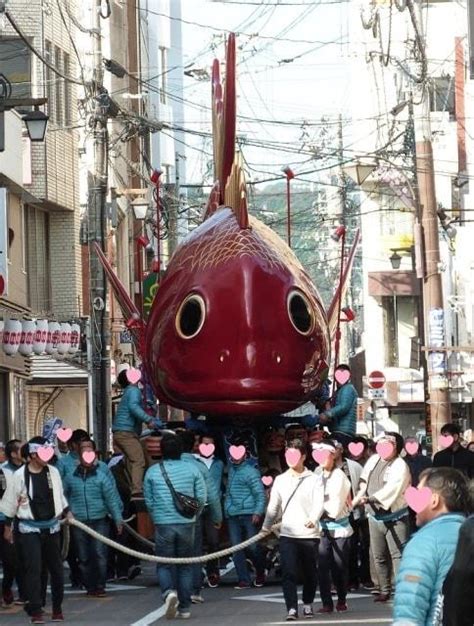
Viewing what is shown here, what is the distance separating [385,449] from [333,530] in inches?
37.7

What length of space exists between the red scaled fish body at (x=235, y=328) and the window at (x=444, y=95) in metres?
34.6

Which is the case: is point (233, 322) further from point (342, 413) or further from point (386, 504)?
point (386, 504)

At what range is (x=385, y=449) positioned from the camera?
1789 cm

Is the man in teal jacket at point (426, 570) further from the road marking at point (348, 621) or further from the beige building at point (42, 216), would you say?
the beige building at point (42, 216)

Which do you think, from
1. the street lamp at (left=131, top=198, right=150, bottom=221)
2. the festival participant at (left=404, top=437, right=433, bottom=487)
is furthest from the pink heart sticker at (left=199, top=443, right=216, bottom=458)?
the street lamp at (left=131, top=198, right=150, bottom=221)

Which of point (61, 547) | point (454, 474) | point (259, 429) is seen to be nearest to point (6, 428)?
point (259, 429)

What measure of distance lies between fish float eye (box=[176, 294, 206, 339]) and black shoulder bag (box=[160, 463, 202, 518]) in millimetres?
3520

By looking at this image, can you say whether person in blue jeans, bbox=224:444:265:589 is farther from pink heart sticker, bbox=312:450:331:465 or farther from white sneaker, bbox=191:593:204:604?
pink heart sticker, bbox=312:450:331:465

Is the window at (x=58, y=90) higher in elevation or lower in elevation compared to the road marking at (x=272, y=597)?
higher

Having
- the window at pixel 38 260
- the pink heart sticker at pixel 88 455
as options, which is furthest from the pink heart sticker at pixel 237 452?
the window at pixel 38 260

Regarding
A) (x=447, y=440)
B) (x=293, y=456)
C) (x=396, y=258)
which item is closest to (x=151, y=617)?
(x=293, y=456)

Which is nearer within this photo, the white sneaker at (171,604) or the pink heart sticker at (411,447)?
the white sneaker at (171,604)

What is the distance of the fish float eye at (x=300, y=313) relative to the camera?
20453mm

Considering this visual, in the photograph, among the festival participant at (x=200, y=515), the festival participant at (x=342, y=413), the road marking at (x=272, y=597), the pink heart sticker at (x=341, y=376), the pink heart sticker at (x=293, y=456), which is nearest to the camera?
the pink heart sticker at (x=293, y=456)
